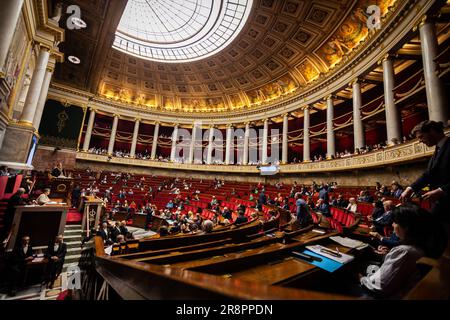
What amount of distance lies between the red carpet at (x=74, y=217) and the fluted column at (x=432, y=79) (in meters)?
13.4

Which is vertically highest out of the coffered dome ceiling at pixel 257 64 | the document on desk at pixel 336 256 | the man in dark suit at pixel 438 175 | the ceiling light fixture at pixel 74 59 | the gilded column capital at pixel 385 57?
the coffered dome ceiling at pixel 257 64

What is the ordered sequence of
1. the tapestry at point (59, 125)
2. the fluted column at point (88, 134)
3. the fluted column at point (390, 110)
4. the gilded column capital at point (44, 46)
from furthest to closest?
1. the fluted column at point (88, 134)
2. the tapestry at point (59, 125)
3. the fluted column at point (390, 110)
4. the gilded column capital at point (44, 46)

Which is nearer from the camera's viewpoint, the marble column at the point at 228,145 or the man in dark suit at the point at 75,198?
the man in dark suit at the point at 75,198

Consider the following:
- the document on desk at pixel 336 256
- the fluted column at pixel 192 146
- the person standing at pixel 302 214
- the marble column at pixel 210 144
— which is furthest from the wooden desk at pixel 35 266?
the fluted column at pixel 192 146

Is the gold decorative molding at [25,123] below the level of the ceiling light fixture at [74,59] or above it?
below

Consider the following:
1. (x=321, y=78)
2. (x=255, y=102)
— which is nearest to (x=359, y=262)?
(x=321, y=78)

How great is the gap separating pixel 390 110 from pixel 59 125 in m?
22.0

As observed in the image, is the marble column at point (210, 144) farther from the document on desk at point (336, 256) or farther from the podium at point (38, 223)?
the document on desk at point (336, 256)

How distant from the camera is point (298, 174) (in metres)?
14.0

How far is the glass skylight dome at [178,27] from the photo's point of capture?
1434 cm

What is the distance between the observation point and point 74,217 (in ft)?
23.8

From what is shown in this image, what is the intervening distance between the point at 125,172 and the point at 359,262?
2111 centimetres

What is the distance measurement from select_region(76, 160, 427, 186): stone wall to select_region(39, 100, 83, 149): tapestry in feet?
11.1
